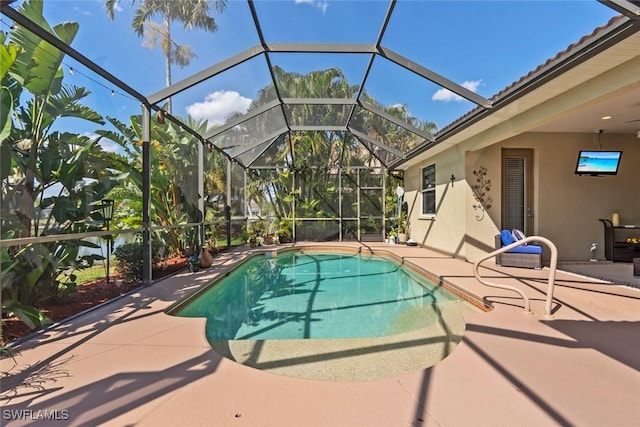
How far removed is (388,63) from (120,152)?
5.59m

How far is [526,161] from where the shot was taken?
7801 mm

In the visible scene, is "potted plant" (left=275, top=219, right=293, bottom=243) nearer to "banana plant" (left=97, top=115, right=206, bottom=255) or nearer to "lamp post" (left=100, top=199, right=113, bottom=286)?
"banana plant" (left=97, top=115, right=206, bottom=255)

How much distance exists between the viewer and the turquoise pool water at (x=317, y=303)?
430 centimetres

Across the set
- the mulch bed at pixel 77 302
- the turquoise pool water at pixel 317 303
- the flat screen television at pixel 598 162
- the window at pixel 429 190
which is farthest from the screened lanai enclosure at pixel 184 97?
the flat screen television at pixel 598 162

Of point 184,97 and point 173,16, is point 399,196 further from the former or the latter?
point 173,16

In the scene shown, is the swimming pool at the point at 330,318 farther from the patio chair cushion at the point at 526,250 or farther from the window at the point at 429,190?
the window at the point at 429,190

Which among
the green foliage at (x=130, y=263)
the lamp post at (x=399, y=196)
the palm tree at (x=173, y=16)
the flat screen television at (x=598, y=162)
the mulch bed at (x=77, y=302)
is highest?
the palm tree at (x=173, y=16)

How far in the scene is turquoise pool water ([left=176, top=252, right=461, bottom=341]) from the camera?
4305 mm

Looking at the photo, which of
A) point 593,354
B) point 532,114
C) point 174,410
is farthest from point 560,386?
point 532,114

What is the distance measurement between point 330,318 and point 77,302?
3.59m

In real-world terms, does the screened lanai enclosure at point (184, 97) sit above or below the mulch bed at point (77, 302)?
above

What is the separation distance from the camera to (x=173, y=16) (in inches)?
248

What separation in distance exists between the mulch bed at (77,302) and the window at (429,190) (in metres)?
8.13

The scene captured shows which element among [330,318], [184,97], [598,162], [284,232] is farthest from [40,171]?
[598,162]
